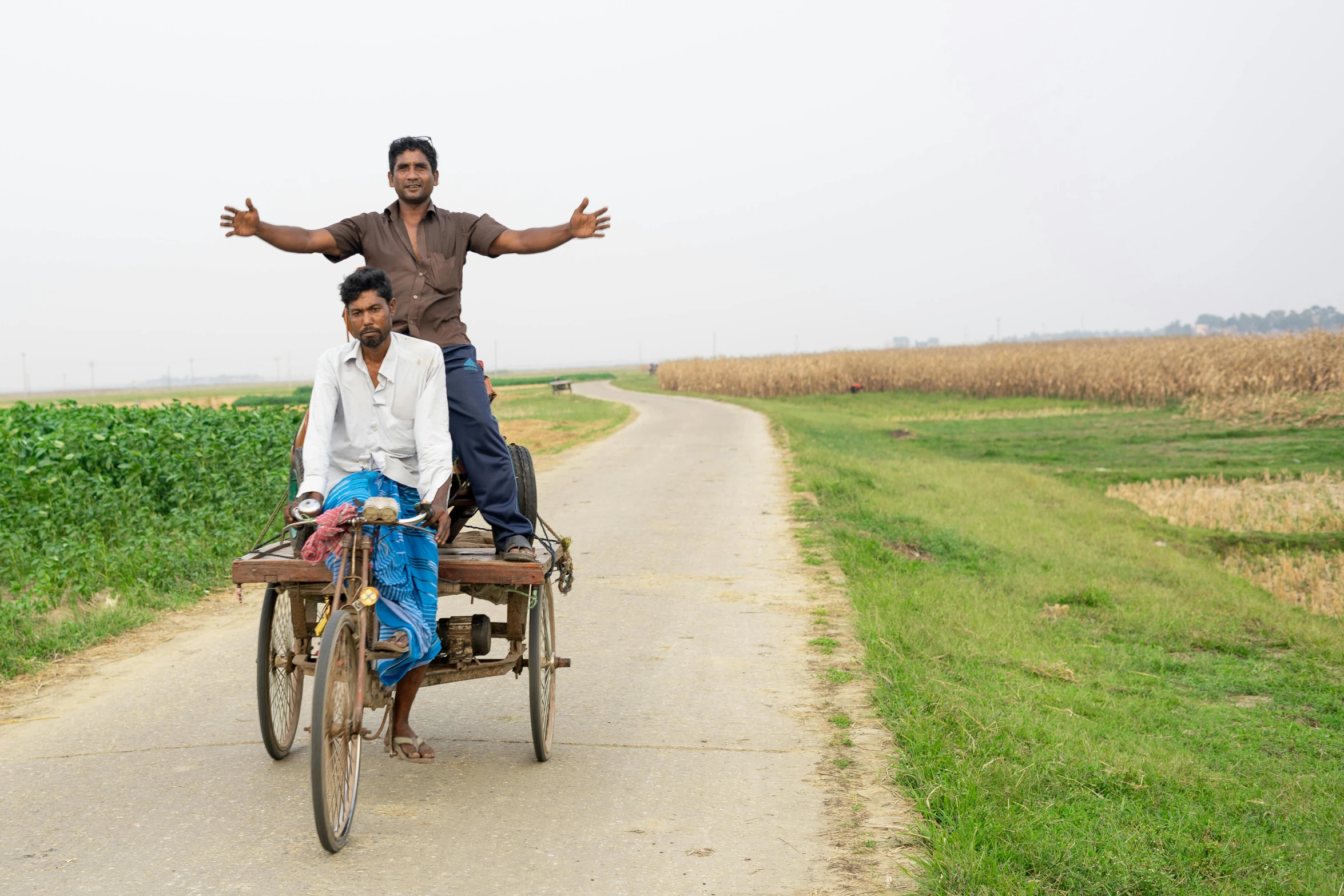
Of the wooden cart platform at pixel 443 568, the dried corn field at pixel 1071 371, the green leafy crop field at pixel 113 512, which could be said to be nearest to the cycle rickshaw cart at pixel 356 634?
the wooden cart platform at pixel 443 568

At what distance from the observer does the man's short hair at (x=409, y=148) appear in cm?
512

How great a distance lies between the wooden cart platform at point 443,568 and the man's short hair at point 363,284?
1.06 meters

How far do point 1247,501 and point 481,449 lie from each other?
1694cm

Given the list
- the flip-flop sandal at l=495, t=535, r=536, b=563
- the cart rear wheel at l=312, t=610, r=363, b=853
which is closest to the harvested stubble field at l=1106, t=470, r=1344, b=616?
the flip-flop sandal at l=495, t=535, r=536, b=563

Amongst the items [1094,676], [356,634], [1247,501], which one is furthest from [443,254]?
[1247,501]

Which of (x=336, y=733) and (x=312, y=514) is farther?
(x=312, y=514)

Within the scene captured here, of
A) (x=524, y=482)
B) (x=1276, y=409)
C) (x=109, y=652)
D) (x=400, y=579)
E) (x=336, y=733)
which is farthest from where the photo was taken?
(x=1276, y=409)

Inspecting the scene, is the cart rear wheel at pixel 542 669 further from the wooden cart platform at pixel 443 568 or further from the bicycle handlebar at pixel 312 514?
the bicycle handlebar at pixel 312 514

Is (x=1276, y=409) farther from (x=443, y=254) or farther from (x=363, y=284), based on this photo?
(x=363, y=284)

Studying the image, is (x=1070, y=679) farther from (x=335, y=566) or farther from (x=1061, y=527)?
(x=1061, y=527)

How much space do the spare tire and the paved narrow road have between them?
3.63ft

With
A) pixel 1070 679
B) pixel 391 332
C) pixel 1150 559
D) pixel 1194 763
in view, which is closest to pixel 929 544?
pixel 1150 559

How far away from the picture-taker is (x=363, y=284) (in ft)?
14.7

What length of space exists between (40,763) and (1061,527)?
13.1 metres
